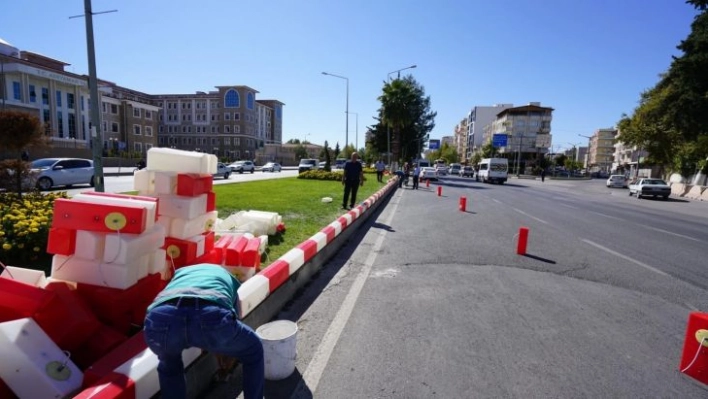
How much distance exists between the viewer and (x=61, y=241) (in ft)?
9.96

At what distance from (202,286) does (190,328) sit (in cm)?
24

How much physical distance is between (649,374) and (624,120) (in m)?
57.7

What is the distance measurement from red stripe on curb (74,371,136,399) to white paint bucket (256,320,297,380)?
0.95 m

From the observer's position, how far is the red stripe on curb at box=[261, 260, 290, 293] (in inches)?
164

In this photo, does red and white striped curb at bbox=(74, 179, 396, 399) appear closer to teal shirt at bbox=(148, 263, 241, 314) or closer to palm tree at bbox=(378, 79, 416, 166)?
teal shirt at bbox=(148, 263, 241, 314)

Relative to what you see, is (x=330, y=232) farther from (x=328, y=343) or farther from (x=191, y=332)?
(x=191, y=332)

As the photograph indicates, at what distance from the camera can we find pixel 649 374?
10.6 ft

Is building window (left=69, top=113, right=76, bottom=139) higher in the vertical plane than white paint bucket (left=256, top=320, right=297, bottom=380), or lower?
higher

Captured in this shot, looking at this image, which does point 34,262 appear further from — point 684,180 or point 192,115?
point 192,115

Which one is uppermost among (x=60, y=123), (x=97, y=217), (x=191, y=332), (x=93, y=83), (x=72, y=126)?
(x=60, y=123)

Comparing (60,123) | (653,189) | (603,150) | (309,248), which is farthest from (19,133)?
(603,150)

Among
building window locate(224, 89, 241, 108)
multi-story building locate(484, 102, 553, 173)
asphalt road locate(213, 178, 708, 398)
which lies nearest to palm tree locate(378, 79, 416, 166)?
asphalt road locate(213, 178, 708, 398)

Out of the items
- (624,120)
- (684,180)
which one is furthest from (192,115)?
(684,180)

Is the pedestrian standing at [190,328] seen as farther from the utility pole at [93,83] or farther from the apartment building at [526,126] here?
the apartment building at [526,126]
